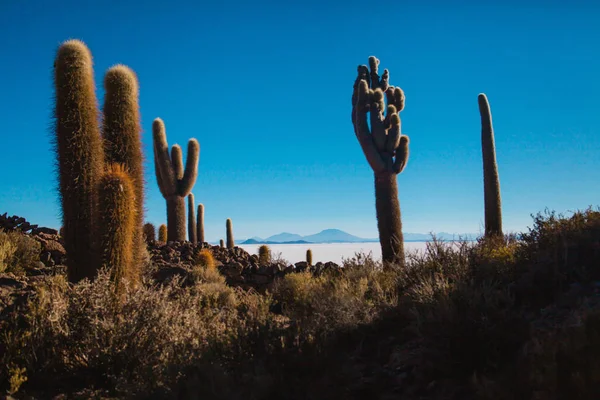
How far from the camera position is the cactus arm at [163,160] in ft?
68.9

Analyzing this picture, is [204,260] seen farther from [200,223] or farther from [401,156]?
[200,223]

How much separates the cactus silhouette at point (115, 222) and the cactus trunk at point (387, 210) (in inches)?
413

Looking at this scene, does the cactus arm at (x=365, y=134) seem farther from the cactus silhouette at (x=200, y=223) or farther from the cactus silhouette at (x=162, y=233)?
the cactus silhouette at (x=200, y=223)

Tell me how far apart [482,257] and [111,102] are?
856 centimetres

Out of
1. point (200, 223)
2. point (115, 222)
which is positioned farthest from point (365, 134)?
point (115, 222)

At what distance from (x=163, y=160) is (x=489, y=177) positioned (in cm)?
1287

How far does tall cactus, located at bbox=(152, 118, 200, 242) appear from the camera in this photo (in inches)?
830

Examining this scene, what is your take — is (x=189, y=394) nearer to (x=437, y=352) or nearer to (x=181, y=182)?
(x=437, y=352)

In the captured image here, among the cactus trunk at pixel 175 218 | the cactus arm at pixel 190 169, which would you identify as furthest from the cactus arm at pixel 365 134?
the cactus trunk at pixel 175 218

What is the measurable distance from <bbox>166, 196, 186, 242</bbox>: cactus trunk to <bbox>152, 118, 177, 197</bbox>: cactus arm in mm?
385

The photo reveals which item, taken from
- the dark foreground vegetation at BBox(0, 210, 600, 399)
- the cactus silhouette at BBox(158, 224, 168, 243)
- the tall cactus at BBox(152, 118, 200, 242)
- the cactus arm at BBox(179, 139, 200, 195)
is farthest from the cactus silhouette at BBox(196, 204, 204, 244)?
the dark foreground vegetation at BBox(0, 210, 600, 399)

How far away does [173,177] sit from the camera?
21219 millimetres

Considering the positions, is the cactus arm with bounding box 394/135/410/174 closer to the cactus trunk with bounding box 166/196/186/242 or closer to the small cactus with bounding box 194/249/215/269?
the small cactus with bounding box 194/249/215/269

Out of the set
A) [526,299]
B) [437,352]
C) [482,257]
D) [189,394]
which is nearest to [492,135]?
[482,257]
